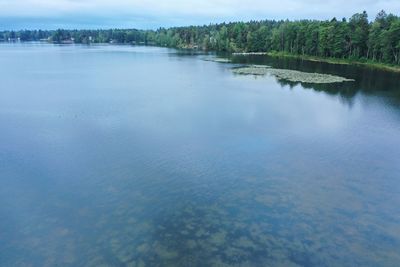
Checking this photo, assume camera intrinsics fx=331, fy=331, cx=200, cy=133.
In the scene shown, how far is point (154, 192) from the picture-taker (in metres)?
19.2

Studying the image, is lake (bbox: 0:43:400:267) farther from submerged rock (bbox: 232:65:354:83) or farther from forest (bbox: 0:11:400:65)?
forest (bbox: 0:11:400:65)

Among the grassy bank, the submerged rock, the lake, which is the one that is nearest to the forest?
the grassy bank

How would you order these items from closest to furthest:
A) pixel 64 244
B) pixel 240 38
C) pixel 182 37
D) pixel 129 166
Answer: pixel 64 244 → pixel 129 166 → pixel 240 38 → pixel 182 37

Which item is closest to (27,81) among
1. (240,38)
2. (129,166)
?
(129,166)

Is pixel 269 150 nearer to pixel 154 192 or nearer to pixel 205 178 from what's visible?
pixel 205 178

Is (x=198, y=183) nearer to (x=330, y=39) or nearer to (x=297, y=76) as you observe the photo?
(x=297, y=76)

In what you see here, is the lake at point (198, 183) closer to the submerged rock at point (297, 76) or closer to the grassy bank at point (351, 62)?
the submerged rock at point (297, 76)

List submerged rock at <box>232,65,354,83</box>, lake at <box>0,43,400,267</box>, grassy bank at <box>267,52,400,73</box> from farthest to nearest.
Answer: grassy bank at <box>267,52,400,73</box> < submerged rock at <box>232,65,354,83</box> < lake at <box>0,43,400,267</box>

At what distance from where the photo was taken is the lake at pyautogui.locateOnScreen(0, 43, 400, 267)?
577 inches

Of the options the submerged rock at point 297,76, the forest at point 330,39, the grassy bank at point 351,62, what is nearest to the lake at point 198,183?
the submerged rock at point 297,76

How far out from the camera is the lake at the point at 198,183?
14656 millimetres

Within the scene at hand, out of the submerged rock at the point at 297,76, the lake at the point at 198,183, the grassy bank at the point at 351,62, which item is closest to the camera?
the lake at the point at 198,183

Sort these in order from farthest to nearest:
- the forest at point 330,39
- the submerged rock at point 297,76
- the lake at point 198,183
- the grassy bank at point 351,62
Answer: the forest at point 330,39, the grassy bank at point 351,62, the submerged rock at point 297,76, the lake at point 198,183

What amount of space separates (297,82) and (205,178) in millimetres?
40077
